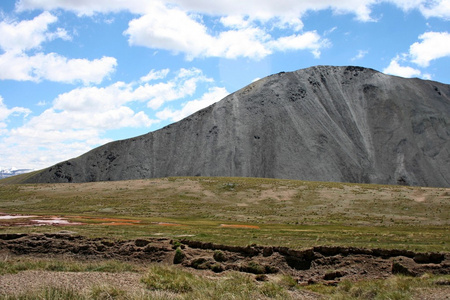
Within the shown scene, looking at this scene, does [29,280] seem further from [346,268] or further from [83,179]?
[83,179]

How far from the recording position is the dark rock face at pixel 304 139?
125938 mm

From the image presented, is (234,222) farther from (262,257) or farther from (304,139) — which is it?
(304,139)

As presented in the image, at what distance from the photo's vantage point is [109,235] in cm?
2797

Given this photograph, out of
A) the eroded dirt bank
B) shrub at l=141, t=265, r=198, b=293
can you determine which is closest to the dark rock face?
the eroded dirt bank

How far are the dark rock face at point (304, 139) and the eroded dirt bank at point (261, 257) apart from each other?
98.2 meters

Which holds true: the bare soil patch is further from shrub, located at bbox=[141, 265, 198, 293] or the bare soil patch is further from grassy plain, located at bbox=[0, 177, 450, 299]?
shrub, located at bbox=[141, 265, 198, 293]

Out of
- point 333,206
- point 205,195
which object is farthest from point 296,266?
point 205,195

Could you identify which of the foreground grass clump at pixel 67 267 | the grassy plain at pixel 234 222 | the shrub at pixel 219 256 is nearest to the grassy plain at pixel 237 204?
the grassy plain at pixel 234 222

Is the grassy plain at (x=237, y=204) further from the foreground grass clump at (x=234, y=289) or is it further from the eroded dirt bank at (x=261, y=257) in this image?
the foreground grass clump at (x=234, y=289)

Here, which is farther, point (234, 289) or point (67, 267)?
point (67, 267)

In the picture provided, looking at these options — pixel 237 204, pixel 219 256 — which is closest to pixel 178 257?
pixel 219 256

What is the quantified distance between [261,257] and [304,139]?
4500 inches

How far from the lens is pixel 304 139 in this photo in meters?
132

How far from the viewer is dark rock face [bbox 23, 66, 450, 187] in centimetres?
12594
